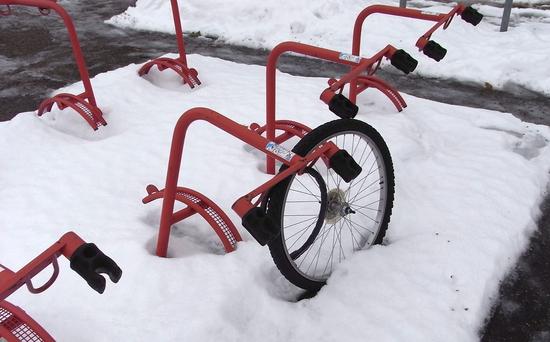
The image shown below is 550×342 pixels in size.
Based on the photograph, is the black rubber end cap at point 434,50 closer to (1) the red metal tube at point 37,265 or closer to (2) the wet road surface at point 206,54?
(2) the wet road surface at point 206,54

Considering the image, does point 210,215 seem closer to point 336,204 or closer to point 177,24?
point 336,204

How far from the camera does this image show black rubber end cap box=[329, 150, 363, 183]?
2.22 m

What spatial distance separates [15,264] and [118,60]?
466cm

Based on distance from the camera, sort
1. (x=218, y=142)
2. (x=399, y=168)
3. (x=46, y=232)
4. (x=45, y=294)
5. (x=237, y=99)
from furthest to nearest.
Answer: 1. (x=237, y=99)
2. (x=218, y=142)
3. (x=399, y=168)
4. (x=46, y=232)
5. (x=45, y=294)

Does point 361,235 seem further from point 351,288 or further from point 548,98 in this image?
point 548,98

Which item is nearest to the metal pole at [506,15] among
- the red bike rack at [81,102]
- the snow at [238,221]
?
the snow at [238,221]

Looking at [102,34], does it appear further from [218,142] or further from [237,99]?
[218,142]

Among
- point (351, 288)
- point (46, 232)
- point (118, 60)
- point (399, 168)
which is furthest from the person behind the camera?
point (118, 60)

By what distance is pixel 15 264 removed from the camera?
2.81 metres

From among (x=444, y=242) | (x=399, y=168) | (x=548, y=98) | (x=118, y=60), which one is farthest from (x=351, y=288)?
(x=118, y=60)

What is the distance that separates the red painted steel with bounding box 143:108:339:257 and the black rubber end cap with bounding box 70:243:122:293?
22.2 inches

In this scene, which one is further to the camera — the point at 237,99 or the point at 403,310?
the point at 237,99

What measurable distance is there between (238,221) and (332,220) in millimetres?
744

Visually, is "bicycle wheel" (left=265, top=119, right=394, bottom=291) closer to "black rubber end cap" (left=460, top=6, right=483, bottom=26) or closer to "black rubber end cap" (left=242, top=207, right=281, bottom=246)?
"black rubber end cap" (left=242, top=207, right=281, bottom=246)
